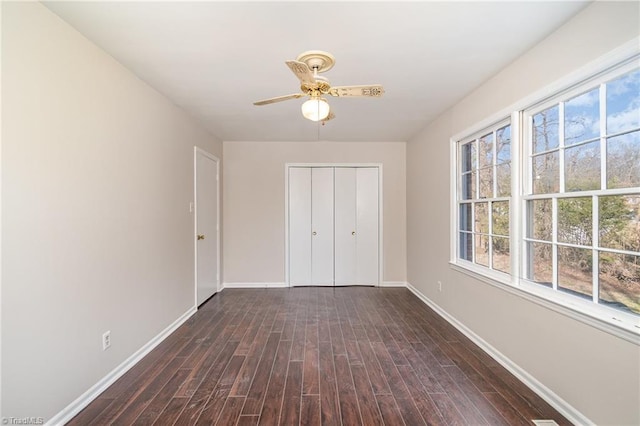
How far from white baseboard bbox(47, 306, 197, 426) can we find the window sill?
3145 mm

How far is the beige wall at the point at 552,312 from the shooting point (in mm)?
1527

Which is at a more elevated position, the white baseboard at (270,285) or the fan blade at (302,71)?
the fan blade at (302,71)

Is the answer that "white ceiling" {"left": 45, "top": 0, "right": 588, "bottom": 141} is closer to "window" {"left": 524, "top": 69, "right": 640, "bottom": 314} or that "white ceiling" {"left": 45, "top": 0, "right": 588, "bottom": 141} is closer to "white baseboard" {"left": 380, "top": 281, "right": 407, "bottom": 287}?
"window" {"left": 524, "top": 69, "right": 640, "bottom": 314}

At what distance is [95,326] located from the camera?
2051 millimetres

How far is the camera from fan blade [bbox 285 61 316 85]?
1.62 meters

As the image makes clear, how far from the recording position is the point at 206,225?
4133mm

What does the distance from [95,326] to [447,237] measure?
3459mm

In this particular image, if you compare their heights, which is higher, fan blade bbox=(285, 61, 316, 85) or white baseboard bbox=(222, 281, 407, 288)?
fan blade bbox=(285, 61, 316, 85)

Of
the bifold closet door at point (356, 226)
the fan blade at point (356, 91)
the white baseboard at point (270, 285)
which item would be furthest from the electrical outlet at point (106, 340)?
the bifold closet door at point (356, 226)

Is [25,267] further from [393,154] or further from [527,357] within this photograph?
[393,154]

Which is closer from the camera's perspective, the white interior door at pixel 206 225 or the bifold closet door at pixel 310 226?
the white interior door at pixel 206 225

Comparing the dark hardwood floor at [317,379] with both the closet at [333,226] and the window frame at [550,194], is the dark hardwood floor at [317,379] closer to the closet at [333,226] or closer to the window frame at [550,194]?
the window frame at [550,194]

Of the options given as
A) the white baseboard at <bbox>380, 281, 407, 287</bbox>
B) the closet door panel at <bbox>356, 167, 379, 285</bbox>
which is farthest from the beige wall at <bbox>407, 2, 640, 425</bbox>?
the closet door panel at <bbox>356, 167, 379, 285</bbox>

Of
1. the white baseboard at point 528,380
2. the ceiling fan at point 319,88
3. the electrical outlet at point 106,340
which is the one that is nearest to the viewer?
the white baseboard at point 528,380
